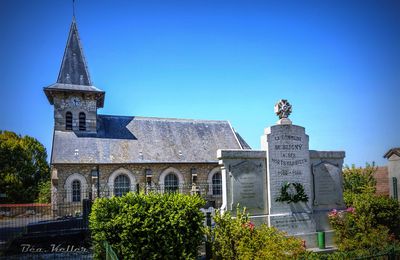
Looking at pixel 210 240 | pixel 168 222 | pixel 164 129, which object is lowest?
pixel 210 240

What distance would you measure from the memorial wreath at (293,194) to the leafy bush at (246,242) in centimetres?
207

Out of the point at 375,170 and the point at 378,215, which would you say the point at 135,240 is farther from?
the point at 375,170

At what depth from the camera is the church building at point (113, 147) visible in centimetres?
2203

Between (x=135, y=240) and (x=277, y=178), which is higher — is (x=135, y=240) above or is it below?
below

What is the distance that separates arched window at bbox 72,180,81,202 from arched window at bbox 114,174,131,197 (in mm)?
2497

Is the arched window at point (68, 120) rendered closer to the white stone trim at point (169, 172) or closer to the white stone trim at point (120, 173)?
the white stone trim at point (120, 173)

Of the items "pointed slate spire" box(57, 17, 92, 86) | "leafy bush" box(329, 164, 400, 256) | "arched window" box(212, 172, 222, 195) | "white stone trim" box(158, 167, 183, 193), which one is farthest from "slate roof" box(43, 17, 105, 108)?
"leafy bush" box(329, 164, 400, 256)

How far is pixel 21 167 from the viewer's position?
32562mm

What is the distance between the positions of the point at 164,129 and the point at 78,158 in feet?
25.1

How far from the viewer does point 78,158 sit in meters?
22.1

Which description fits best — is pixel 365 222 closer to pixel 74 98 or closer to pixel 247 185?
pixel 247 185

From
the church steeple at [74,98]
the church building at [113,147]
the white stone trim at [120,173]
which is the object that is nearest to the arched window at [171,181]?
the church building at [113,147]

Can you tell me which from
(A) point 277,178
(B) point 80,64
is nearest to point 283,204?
(A) point 277,178

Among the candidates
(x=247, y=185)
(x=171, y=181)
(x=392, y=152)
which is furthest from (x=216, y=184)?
(x=247, y=185)
